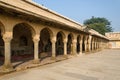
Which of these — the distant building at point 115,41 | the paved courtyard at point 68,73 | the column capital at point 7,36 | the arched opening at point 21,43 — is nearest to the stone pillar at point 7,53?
the column capital at point 7,36

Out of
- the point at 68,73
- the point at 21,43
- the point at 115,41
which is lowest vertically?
the point at 68,73

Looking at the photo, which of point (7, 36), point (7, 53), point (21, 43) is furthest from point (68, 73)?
point (21, 43)

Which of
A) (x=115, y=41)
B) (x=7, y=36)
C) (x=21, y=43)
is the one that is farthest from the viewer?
(x=115, y=41)

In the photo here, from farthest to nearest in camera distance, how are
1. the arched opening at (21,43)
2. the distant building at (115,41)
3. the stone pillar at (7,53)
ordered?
the distant building at (115,41), the arched opening at (21,43), the stone pillar at (7,53)

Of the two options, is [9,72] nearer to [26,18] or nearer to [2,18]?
[2,18]

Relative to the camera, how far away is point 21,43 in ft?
55.0

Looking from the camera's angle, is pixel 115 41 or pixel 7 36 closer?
pixel 7 36

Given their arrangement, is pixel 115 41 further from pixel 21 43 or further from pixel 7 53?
pixel 7 53

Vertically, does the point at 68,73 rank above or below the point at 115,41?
below

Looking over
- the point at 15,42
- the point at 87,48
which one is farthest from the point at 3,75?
the point at 87,48

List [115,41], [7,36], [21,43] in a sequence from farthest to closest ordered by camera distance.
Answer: [115,41], [21,43], [7,36]

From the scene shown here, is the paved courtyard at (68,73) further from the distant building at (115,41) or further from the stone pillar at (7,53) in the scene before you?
the distant building at (115,41)

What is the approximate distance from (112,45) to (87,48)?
27.2m

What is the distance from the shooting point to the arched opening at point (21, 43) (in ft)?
50.3
